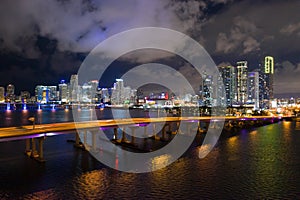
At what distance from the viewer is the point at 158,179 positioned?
19.1 metres

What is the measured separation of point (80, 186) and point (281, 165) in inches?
712

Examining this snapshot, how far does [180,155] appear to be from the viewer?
2734 cm

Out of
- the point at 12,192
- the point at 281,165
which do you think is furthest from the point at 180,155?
the point at 12,192

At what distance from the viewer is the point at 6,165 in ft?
73.3

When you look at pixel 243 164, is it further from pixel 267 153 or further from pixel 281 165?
pixel 267 153

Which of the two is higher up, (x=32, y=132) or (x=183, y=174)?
(x=32, y=132)

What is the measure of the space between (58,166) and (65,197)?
718 cm

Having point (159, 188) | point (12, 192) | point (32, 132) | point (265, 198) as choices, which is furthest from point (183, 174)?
point (32, 132)

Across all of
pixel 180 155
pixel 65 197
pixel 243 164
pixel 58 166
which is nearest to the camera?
pixel 65 197

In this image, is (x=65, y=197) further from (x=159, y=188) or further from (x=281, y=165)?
(x=281, y=165)

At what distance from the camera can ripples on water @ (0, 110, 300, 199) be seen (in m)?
16.2

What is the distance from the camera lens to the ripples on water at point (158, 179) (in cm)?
1622

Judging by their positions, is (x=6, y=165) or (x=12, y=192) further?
(x=6, y=165)

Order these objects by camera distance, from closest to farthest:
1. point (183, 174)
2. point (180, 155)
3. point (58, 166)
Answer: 1. point (183, 174)
2. point (58, 166)
3. point (180, 155)
